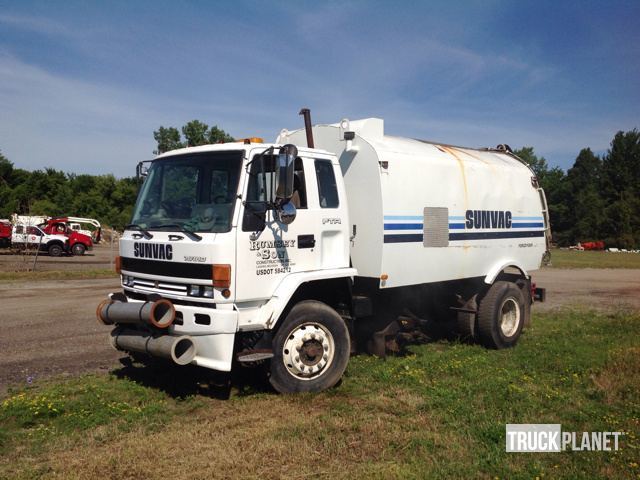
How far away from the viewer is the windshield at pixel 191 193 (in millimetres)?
5898

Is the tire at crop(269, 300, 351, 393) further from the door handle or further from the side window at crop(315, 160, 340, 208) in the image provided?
the side window at crop(315, 160, 340, 208)

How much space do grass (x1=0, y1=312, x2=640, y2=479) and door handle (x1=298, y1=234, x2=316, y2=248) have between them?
172 centimetres

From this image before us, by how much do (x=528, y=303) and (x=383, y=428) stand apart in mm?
5789

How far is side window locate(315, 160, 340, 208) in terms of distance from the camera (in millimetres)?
6702

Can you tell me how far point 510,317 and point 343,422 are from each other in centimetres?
517

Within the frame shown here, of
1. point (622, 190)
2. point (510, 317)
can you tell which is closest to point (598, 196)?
point (622, 190)

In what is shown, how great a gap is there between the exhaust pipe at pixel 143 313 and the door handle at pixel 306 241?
1.61 m

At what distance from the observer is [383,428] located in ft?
17.3

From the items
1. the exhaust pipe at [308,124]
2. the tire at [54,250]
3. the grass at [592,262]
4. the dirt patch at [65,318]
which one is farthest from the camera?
the grass at [592,262]

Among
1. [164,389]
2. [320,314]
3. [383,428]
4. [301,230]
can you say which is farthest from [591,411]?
[164,389]

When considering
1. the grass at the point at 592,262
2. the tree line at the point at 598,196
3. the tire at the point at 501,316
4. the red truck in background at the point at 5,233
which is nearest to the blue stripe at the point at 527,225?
the tire at the point at 501,316

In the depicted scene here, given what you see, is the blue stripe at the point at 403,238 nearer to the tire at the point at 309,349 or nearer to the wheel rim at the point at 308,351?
the tire at the point at 309,349

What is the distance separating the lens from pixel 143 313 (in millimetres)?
5719

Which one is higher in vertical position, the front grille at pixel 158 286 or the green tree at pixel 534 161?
the green tree at pixel 534 161
